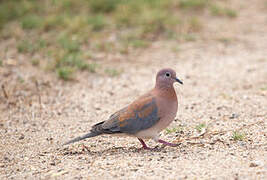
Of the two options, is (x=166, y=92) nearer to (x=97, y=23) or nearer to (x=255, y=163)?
(x=255, y=163)

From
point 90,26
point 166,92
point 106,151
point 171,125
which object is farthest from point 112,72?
point 166,92

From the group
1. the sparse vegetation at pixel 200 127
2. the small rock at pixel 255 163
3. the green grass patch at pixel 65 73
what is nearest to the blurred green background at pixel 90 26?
the green grass patch at pixel 65 73

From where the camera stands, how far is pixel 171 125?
5.45 meters

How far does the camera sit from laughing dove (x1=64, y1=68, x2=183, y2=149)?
4.43m

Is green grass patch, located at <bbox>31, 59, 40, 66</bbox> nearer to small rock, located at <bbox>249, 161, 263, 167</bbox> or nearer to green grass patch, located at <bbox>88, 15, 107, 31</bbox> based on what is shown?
green grass patch, located at <bbox>88, 15, 107, 31</bbox>

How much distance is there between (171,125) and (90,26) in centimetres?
413

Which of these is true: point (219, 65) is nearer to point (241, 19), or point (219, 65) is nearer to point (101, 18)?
point (241, 19)

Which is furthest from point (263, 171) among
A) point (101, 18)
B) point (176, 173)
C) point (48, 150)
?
point (101, 18)

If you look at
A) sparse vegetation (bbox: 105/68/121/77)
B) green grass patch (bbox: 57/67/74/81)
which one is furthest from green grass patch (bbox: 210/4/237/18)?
green grass patch (bbox: 57/67/74/81)

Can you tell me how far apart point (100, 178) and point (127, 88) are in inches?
127

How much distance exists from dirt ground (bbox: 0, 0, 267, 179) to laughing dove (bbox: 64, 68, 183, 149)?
25 centimetres

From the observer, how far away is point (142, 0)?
9625 millimetres

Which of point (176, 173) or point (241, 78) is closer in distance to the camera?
point (176, 173)

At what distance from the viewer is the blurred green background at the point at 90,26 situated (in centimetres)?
795
